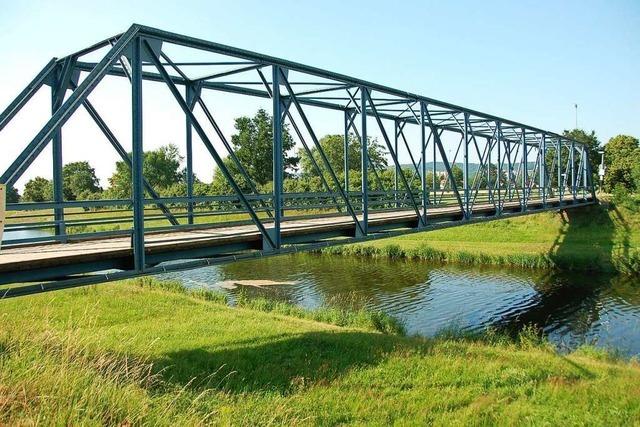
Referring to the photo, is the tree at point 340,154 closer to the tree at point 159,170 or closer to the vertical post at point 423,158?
the tree at point 159,170

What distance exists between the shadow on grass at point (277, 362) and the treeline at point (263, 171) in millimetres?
32079

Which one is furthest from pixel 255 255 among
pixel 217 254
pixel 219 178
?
pixel 219 178

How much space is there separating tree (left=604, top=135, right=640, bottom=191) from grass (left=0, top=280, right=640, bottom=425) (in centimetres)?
3643

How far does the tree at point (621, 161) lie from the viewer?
5047 cm

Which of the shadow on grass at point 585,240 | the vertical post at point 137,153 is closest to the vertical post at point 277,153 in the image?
the vertical post at point 137,153

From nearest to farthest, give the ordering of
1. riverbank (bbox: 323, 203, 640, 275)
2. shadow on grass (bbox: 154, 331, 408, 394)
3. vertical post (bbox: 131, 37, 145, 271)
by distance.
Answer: vertical post (bbox: 131, 37, 145, 271) < shadow on grass (bbox: 154, 331, 408, 394) < riverbank (bbox: 323, 203, 640, 275)

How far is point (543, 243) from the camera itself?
34938mm

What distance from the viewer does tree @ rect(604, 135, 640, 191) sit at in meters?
50.5

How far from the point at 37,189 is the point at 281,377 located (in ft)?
260

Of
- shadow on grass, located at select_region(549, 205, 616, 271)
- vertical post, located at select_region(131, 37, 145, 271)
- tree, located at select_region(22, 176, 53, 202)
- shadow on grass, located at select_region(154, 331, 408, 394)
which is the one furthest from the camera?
tree, located at select_region(22, 176, 53, 202)

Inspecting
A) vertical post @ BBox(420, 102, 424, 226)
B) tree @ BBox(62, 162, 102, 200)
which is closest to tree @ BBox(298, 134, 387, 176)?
tree @ BBox(62, 162, 102, 200)

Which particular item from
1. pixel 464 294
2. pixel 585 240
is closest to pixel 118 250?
pixel 464 294

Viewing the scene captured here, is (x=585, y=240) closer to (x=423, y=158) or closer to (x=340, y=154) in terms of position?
(x=423, y=158)

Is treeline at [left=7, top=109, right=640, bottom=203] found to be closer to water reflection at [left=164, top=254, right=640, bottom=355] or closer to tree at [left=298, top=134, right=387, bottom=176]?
tree at [left=298, top=134, right=387, bottom=176]
